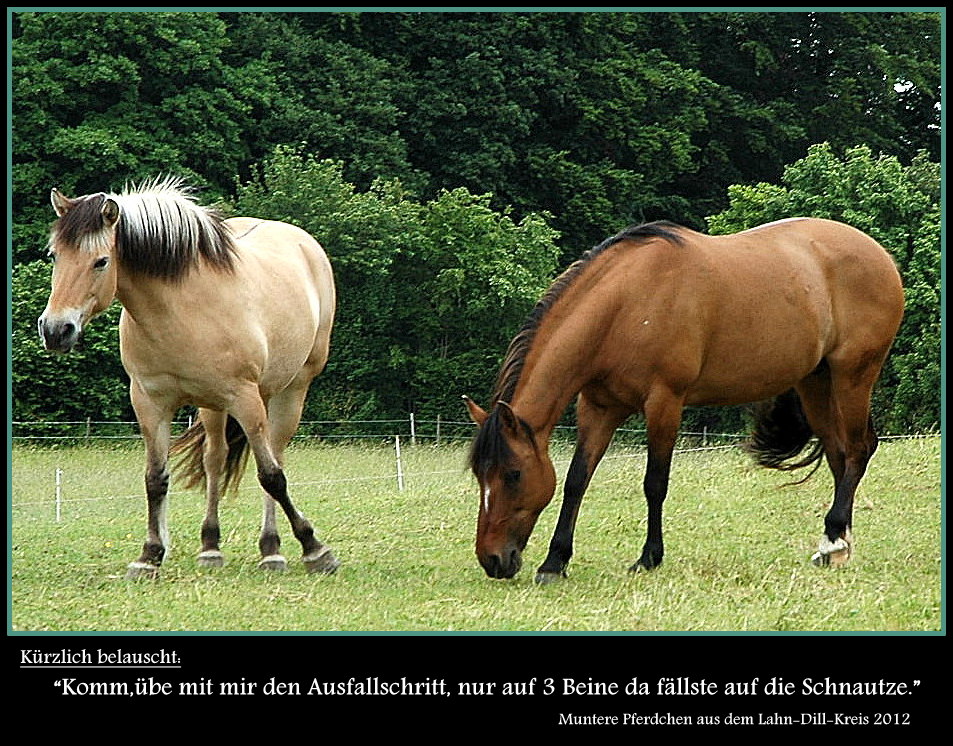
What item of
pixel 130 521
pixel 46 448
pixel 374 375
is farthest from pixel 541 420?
pixel 374 375

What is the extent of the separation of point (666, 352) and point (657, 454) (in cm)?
62

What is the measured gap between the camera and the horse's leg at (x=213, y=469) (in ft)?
26.3

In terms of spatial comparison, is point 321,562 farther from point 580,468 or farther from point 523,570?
point 580,468

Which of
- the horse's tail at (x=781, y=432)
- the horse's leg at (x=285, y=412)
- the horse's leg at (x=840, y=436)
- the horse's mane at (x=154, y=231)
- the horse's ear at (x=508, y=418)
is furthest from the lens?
the horse's tail at (x=781, y=432)

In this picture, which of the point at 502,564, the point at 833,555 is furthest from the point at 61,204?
the point at 833,555

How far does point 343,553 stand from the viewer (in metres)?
8.68

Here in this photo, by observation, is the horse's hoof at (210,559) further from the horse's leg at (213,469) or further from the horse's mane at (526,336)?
the horse's mane at (526,336)

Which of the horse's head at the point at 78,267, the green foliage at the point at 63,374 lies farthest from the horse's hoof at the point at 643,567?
the green foliage at the point at 63,374

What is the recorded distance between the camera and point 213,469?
324 inches

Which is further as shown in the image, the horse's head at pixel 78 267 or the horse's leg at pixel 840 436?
the horse's leg at pixel 840 436

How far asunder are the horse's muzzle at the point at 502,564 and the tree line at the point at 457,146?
564 inches

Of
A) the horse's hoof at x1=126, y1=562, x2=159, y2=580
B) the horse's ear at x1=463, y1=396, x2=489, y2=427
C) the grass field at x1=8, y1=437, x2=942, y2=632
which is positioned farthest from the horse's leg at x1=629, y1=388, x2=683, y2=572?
the horse's hoof at x1=126, y1=562, x2=159, y2=580

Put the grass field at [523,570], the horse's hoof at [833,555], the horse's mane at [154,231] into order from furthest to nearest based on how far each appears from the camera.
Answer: the horse's hoof at [833,555]
the horse's mane at [154,231]
the grass field at [523,570]

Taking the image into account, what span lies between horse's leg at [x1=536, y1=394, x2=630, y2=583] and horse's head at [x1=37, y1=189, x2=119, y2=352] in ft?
9.52
